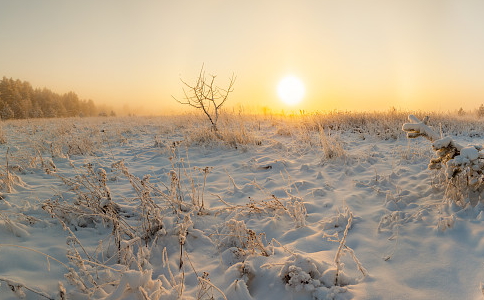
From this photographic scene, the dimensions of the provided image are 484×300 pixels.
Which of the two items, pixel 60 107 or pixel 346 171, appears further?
pixel 60 107

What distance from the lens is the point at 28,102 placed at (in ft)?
124

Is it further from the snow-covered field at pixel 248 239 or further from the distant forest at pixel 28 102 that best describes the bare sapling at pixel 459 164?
the distant forest at pixel 28 102

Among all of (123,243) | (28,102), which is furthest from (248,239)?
(28,102)

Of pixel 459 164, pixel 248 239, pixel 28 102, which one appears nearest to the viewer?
pixel 248 239

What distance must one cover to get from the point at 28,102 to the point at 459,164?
4819 cm

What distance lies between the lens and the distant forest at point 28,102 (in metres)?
35.2

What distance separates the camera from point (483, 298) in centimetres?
131

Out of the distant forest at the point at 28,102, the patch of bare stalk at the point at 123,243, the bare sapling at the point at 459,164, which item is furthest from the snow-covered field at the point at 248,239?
the distant forest at the point at 28,102

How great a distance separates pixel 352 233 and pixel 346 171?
5.80ft

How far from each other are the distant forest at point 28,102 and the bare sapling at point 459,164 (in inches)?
1245

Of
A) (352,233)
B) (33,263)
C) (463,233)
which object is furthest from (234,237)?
(463,233)

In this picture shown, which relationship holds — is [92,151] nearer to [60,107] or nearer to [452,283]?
[452,283]

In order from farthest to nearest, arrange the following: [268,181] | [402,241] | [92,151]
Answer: [92,151] → [268,181] → [402,241]

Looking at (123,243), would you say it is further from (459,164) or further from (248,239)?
(459,164)
